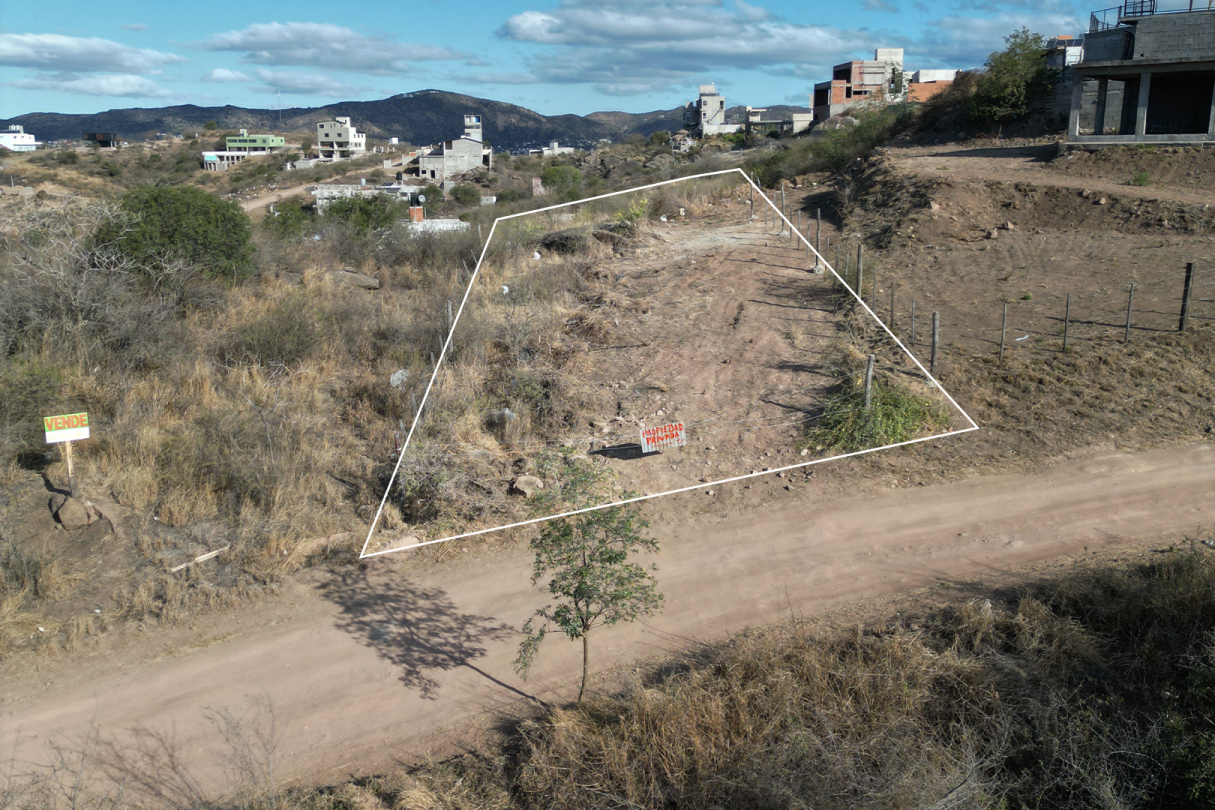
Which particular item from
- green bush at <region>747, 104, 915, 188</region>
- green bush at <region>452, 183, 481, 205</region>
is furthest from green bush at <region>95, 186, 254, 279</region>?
green bush at <region>452, 183, 481, 205</region>

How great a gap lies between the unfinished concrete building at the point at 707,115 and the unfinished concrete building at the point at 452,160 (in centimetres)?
2700

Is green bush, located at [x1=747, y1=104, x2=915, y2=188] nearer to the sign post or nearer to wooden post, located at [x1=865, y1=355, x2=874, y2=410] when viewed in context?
wooden post, located at [x1=865, y1=355, x2=874, y2=410]

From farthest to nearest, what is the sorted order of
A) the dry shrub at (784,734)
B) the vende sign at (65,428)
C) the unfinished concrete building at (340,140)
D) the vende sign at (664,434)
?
1. the unfinished concrete building at (340,140)
2. the vende sign at (65,428)
3. the vende sign at (664,434)
4. the dry shrub at (784,734)

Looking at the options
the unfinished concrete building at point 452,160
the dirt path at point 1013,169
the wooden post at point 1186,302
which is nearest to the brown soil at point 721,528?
the wooden post at point 1186,302

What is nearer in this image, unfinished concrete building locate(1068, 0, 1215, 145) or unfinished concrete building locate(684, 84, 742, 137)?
unfinished concrete building locate(1068, 0, 1215, 145)

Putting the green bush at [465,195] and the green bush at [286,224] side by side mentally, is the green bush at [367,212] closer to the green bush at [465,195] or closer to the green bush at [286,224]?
the green bush at [286,224]

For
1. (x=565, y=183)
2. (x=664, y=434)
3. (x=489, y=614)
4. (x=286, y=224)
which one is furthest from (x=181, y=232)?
(x=565, y=183)

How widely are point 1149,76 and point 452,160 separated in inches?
2294

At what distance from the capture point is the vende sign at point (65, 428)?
7.18 metres

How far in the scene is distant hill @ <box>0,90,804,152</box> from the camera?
168m

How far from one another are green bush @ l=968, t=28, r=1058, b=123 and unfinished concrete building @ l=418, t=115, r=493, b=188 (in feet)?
150

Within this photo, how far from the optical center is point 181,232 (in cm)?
1280

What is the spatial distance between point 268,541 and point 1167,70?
77.9 ft

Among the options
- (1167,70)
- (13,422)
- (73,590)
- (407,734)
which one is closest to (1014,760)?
(407,734)
